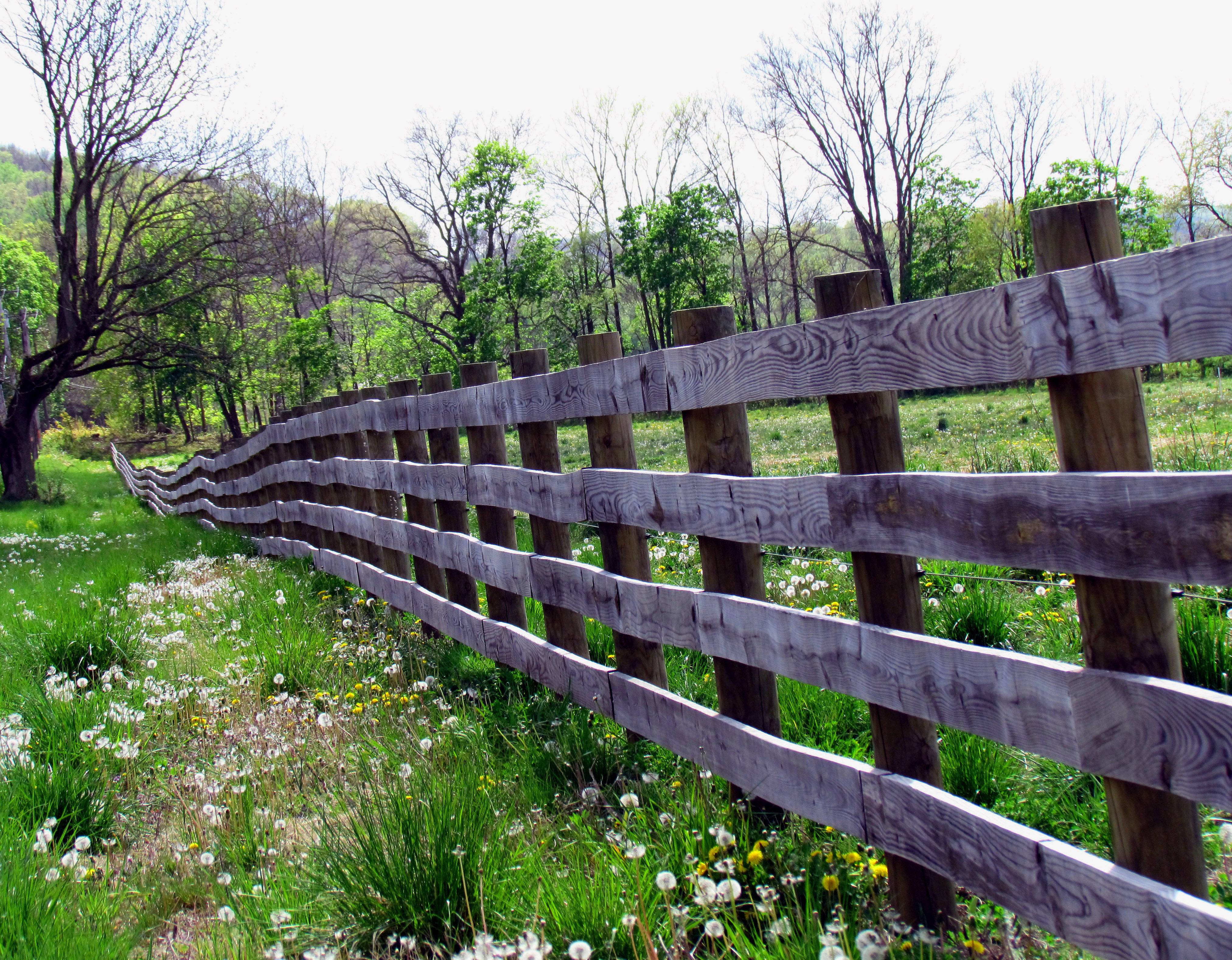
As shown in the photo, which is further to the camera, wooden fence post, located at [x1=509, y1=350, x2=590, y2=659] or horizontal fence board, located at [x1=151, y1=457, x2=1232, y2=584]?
wooden fence post, located at [x1=509, y1=350, x2=590, y2=659]

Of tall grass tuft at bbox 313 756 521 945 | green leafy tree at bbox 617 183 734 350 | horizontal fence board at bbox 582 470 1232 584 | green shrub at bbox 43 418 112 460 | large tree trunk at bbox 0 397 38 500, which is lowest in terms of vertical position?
tall grass tuft at bbox 313 756 521 945

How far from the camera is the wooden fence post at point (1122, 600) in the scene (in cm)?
172

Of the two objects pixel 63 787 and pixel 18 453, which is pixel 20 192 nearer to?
pixel 18 453

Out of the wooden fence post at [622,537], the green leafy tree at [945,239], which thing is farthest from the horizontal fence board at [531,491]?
the green leafy tree at [945,239]

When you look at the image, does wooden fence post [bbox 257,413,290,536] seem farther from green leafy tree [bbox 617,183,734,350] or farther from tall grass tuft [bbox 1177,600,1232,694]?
green leafy tree [bbox 617,183,734,350]

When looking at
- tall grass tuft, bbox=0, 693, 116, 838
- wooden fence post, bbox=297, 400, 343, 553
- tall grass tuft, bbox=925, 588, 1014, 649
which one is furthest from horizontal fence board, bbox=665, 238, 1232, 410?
wooden fence post, bbox=297, 400, 343, 553

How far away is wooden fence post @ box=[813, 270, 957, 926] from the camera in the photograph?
2.26 m

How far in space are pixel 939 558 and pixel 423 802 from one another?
1.55m

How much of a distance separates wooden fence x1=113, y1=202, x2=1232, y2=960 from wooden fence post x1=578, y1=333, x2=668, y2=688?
0.01 meters

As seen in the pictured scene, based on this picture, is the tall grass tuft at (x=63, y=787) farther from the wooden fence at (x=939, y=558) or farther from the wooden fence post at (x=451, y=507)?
the wooden fence post at (x=451, y=507)

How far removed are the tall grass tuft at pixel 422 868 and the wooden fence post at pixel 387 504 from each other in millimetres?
3607

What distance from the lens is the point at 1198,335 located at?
1.52 m

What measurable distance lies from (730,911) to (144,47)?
84.0 feet

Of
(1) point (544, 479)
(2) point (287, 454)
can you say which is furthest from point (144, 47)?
(1) point (544, 479)
